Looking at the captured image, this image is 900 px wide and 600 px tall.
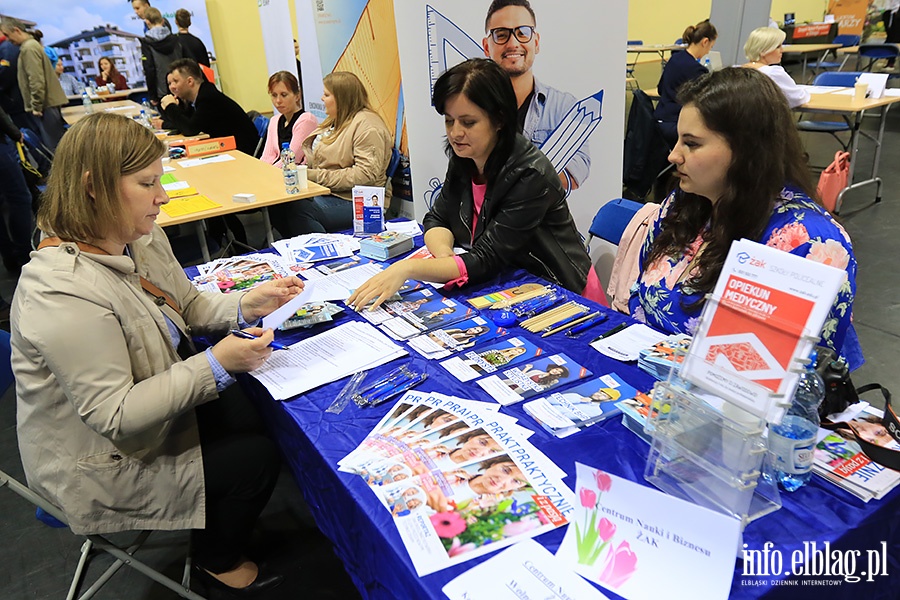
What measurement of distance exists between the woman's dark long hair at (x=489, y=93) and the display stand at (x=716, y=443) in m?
1.19

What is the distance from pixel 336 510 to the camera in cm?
117

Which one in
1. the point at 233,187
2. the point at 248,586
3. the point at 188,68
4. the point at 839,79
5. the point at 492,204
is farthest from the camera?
the point at 839,79

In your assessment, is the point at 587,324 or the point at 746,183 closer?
the point at 746,183

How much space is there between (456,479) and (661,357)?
0.57 m

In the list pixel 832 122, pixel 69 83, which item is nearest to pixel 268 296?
pixel 832 122

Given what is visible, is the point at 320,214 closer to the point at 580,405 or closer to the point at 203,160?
the point at 203,160

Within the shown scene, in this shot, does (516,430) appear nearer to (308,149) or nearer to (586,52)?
(586,52)

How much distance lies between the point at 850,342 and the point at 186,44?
7097 mm

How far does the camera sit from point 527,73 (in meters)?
2.79

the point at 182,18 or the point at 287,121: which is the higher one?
the point at 182,18

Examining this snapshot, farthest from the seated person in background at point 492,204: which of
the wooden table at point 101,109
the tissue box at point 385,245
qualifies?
the wooden table at point 101,109

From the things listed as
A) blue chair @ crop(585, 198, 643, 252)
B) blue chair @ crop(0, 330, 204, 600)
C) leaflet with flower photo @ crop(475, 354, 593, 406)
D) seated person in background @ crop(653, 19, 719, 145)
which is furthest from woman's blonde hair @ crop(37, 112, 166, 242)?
seated person in background @ crop(653, 19, 719, 145)

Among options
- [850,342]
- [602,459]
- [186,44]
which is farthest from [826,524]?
[186,44]

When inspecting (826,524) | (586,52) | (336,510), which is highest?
(586,52)
